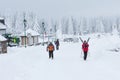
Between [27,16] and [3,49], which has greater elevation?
[27,16]

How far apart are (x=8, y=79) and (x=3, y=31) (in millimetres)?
Answer: 47503

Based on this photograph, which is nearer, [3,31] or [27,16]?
[3,31]

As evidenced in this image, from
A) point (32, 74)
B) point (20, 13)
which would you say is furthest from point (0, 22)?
point (20, 13)

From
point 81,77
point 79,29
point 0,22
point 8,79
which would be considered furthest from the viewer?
point 79,29

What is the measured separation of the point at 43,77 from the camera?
1473cm

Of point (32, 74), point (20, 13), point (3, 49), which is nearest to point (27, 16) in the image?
point (20, 13)

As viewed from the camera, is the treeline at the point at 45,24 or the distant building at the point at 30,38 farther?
the treeline at the point at 45,24

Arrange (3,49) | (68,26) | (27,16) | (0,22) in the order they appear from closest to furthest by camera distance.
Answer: (3,49) → (0,22) → (27,16) → (68,26)

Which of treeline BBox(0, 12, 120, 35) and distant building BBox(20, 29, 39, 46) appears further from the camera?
treeline BBox(0, 12, 120, 35)

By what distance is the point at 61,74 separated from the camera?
51.0 ft

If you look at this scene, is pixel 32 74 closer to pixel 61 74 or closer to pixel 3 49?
pixel 61 74

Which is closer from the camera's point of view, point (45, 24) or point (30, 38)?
point (30, 38)

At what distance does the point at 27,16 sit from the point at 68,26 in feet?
132

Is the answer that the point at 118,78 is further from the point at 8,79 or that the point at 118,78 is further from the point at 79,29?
the point at 79,29
